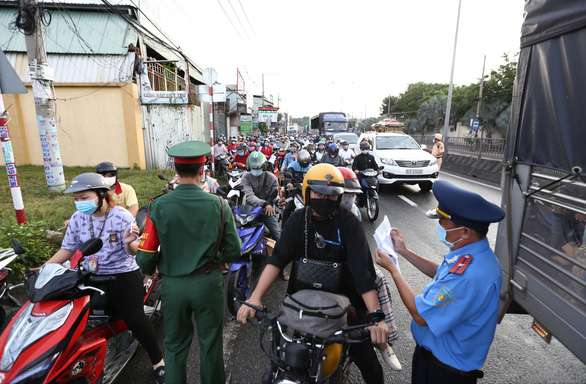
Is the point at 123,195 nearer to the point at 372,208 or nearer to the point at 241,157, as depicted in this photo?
the point at 372,208

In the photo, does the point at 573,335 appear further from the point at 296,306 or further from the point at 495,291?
the point at 296,306

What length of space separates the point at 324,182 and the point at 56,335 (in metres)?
1.94

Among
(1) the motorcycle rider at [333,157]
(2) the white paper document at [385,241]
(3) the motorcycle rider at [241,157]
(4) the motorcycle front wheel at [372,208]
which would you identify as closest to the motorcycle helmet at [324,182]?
(2) the white paper document at [385,241]

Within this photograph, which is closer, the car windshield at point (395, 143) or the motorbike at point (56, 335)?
the motorbike at point (56, 335)

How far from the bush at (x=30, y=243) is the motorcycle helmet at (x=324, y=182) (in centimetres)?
444

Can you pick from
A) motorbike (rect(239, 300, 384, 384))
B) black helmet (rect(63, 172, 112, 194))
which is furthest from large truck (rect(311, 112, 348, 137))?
motorbike (rect(239, 300, 384, 384))

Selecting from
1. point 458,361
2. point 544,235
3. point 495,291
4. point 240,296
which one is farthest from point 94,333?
point 544,235

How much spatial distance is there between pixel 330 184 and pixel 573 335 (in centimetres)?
171

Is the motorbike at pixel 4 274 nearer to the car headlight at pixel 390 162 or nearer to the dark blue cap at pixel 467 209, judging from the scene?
the dark blue cap at pixel 467 209

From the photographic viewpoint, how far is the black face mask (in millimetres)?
1999

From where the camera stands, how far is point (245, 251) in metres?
3.86

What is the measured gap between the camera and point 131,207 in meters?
4.14

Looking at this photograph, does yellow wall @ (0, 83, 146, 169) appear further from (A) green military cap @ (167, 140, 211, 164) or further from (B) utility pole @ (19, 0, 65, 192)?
(A) green military cap @ (167, 140, 211, 164)

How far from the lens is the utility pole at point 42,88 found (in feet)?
22.6
